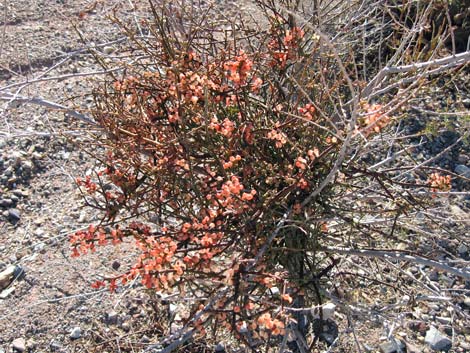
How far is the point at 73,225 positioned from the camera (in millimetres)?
3096

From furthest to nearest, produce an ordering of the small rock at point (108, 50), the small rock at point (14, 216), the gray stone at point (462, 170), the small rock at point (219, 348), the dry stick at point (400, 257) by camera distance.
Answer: the small rock at point (108, 50), the gray stone at point (462, 170), the small rock at point (14, 216), the small rock at point (219, 348), the dry stick at point (400, 257)

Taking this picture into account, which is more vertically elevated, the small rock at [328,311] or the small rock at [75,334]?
the small rock at [328,311]

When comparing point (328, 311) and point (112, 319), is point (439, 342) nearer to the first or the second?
point (328, 311)

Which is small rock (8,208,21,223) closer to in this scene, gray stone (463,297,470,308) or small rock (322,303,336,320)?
small rock (322,303,336,320)

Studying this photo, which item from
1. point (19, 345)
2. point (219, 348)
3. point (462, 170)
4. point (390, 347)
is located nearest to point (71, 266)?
point (19, 345)

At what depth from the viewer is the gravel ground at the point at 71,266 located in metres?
2.62

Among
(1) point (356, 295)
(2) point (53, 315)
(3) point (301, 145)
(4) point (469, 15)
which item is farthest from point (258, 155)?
(4) point (469, 15)

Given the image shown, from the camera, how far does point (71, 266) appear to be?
114 inches

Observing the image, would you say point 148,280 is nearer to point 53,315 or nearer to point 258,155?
point 258,155

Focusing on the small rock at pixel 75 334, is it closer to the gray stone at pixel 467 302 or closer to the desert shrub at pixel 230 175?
the desert shrub at pixel 230 175

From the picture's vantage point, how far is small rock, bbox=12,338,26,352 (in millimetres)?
2619

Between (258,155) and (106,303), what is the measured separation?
4.02 ft

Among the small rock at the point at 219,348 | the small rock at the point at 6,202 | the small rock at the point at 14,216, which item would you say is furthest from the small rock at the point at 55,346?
the small rock at the point at 6,202

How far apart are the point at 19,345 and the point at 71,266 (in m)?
0.44
